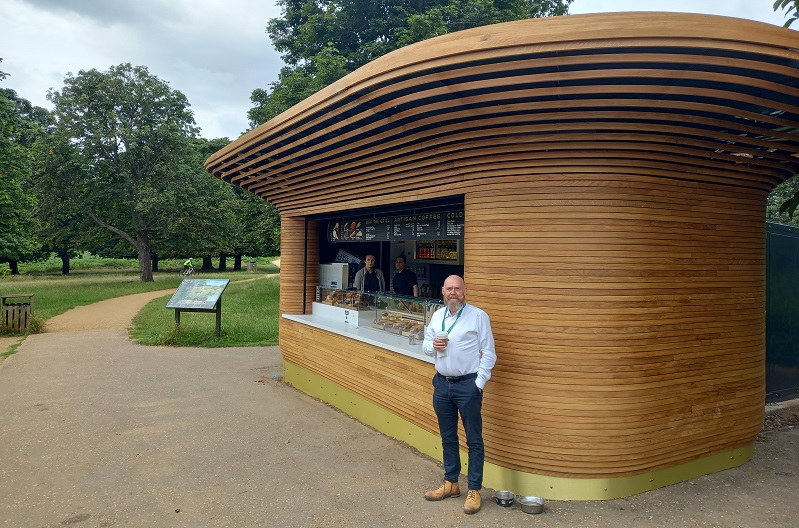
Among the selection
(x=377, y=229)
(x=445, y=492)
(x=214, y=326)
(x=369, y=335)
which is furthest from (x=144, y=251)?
(x=445, y=492)

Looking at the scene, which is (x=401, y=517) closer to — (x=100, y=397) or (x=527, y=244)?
(x=527, y=244)

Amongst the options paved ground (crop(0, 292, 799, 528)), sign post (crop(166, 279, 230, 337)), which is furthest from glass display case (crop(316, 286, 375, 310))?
sign post (crop(166, 279, 230, 337))

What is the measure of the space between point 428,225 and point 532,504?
135 inches

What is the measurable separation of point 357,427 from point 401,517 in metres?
2.37

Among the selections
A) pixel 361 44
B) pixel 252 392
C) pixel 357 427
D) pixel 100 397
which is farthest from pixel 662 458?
pixel 361 44

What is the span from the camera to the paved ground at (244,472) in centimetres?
405

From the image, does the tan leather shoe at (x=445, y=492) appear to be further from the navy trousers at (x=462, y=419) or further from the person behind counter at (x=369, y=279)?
the person behind counter at (x=369, y=279)

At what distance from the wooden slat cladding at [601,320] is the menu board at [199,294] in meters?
8.95

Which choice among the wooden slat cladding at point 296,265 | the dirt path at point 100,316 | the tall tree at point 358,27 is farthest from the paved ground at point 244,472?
the tall tree at point 358,27

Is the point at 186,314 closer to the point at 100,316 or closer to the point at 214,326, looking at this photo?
the point at 100,316

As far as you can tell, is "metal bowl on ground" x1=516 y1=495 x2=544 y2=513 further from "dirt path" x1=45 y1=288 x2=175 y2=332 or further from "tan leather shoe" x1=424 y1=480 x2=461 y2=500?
"dirt path" x1=45 y1=288 x2=175 y2=332

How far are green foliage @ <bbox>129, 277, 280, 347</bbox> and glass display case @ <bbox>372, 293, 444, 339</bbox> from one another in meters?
6.91

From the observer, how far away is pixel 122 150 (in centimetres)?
2852

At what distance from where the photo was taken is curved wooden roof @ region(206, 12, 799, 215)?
3.28m
